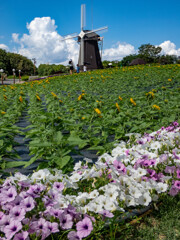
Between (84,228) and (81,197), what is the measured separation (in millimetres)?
269

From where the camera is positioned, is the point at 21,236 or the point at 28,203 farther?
the point at 28,203

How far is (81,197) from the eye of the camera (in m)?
1.72

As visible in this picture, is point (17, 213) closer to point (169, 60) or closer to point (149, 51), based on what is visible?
point (169, 60)

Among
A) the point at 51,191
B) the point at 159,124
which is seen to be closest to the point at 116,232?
the point at 51,191

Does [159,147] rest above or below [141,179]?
above

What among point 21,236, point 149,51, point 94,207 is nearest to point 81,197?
point 94,207

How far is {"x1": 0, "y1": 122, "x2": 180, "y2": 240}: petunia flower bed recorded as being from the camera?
1472mm

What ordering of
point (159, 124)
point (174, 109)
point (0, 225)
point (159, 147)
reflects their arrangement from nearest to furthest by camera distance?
point (0, 225), point (159, 147), point (159, 124), point (174, 109)

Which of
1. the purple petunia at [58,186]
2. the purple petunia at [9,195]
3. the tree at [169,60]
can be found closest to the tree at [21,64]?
the tree at [169,60]

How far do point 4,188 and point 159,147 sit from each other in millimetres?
1733

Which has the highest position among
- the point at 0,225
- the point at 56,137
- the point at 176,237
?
the point at 56,137

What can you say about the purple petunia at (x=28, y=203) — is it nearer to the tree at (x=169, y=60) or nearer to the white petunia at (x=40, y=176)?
the white petunia at (x=40, y=176)

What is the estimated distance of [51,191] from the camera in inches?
68.8

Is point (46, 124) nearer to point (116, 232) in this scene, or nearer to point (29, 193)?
point (29, 193)
